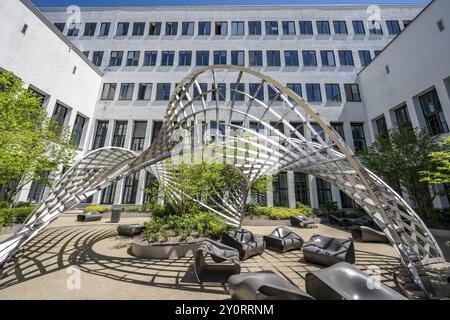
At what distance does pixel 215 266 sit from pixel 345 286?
4070mm

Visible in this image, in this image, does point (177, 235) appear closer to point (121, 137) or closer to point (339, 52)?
point (121, 137)

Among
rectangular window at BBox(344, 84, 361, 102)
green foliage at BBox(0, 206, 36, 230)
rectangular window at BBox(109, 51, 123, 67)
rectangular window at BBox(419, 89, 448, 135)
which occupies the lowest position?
green foliage at BBox(0, 206, 36, 230)

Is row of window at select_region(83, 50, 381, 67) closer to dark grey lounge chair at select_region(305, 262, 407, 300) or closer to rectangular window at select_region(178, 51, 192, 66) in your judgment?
rectangular window at select_region(178, 51, 192, 66)

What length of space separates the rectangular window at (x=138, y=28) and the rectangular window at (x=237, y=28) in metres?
14.5

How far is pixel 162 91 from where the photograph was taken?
1024 inches

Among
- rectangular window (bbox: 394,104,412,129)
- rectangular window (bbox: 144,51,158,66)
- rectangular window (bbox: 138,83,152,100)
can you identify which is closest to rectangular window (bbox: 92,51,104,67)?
rectangular window (bbox: 144,51,158,66)

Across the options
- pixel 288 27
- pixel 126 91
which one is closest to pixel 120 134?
pixel 126 91

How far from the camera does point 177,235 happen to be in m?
8.96

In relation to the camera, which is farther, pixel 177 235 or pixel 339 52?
pixel 339 52

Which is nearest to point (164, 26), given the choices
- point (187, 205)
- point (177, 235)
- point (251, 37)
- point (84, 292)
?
point (251, 37)

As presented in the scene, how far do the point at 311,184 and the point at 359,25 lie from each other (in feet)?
86.4

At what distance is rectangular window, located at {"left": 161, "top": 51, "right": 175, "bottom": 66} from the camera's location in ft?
88.6

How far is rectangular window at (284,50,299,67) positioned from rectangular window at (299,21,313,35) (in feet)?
12.2

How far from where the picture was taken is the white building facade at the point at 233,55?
24.5 m
